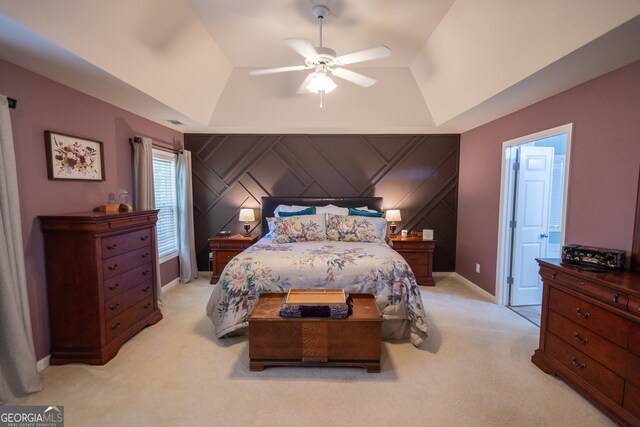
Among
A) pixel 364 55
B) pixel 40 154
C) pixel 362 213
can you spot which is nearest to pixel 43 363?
pixel 40 154

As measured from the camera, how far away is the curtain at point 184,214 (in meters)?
4.50

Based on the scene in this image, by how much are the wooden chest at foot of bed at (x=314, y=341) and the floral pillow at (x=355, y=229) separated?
172cm

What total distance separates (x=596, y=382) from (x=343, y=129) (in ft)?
13.2

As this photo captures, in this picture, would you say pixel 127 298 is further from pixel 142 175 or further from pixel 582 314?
pixel 582 314

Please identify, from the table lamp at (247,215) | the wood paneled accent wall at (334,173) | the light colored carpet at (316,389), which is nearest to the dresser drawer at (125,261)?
the light colored carpet at (316,389)

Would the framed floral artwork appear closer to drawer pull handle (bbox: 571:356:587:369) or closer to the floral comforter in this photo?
the floral comforter

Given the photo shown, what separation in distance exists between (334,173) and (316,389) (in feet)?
11.5

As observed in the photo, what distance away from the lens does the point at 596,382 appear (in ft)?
6.30

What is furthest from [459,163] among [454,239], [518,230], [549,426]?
[549,426]

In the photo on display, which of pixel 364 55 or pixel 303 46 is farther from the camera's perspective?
pixel 364 55

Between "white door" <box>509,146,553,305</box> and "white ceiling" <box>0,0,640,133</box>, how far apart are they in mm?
763

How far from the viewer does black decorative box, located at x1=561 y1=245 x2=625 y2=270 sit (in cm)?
207

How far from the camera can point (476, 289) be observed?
166 inches

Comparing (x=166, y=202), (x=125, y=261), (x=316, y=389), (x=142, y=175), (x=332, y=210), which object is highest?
(x=142, y=175)
